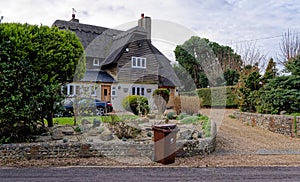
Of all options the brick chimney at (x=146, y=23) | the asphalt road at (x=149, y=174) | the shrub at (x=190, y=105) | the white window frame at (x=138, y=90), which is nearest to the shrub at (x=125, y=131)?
the asphalt road at (x=149, y=174)

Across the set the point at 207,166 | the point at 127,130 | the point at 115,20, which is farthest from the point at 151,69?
the point at 207,166

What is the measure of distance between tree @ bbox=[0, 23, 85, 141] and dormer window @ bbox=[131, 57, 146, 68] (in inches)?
549

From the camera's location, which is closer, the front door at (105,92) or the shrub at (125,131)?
the shrub at (125,131)

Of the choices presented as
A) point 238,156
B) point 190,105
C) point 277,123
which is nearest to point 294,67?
point 277,123

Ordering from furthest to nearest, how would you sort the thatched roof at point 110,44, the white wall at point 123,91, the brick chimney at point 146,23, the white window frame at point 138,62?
the brick chimney at point 146,23 → the thatched roof at point 110,44 → the white window frame at point 138,62 → the white wall at point 123,91

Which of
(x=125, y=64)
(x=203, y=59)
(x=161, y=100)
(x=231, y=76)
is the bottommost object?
(x=161, y=100)

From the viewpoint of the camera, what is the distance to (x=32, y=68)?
22.4 feet

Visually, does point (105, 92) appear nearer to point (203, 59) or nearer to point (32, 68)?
point (203, 59)

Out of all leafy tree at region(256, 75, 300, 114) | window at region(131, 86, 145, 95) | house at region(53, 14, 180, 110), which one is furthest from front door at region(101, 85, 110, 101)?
leafy tree at region(256, 75, 300, 114)

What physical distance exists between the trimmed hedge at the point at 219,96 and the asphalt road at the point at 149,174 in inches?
523

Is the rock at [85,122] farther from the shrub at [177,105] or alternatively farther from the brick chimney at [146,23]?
the brick chimney at [146,23]

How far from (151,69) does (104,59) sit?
4120mm

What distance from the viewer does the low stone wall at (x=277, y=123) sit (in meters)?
9.81

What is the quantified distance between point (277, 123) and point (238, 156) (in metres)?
4.64
